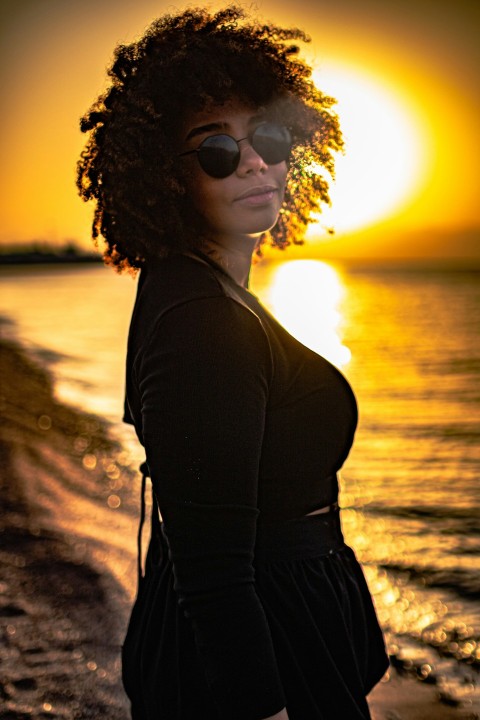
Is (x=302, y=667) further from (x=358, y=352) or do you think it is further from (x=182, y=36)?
(x=358, y=352)

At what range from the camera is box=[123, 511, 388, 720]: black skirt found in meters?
1.59

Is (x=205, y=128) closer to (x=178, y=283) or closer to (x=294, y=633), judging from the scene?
(x=178, y=283)

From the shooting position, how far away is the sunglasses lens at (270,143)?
1.86 meters

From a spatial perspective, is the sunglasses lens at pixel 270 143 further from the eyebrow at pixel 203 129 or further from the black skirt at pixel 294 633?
the black skirt at pixel 294 633

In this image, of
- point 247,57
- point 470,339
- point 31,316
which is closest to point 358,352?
point 470,339

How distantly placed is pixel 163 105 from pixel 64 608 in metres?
4.26

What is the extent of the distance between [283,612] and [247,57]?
4.36 ft

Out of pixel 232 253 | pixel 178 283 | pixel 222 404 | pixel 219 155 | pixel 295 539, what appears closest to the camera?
pixel 222 404

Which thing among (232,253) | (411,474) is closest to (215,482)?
(232,253)

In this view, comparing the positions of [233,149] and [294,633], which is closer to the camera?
[294,633]

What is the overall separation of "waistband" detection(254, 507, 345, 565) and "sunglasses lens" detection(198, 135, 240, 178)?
82 centimetres

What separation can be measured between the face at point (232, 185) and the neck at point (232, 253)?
0.03 meters

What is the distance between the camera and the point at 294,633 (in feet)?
5.27

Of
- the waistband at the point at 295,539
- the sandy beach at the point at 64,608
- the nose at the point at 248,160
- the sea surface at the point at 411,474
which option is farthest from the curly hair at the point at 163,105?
the sea surface at the point at 411,474
